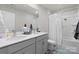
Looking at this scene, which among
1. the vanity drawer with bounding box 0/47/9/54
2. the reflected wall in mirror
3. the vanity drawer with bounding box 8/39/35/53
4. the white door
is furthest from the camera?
the white door

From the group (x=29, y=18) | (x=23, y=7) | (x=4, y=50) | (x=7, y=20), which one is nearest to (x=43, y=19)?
(x=29, y=18)

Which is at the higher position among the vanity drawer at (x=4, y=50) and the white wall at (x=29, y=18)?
the white wall at (x=29, y=18)

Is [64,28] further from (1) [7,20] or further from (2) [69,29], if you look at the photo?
(1) [7,20]

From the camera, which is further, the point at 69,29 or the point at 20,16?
the point at 69,29

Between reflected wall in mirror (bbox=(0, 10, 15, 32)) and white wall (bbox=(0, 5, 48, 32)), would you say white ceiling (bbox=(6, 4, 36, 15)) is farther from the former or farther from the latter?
reflected wall in mirror (bbox=(0, 10, 15, 32))

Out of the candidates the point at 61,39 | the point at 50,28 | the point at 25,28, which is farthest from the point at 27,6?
the point at 61,39

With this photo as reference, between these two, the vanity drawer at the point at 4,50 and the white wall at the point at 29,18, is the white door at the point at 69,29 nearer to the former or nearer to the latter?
the white wall at the point at 29,18

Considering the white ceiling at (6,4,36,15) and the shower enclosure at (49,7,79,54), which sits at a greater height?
the white ceiling at (6,4,36,15)

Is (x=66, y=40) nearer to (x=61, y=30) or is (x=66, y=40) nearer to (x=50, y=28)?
(x=61, y=30)

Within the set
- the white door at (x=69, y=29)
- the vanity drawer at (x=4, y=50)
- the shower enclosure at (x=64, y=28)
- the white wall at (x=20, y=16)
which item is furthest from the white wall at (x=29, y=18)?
the vanity drawer at (x=4, y=50)

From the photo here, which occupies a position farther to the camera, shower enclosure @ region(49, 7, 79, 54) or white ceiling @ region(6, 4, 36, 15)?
shower enclosure @ region(49, 7, 79, 54)

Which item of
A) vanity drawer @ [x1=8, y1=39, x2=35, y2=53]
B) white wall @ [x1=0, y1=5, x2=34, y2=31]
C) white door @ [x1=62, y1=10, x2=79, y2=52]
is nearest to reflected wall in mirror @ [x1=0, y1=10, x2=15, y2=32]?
white wall @ [x1=0, y1=5, x2=34, y2=31]

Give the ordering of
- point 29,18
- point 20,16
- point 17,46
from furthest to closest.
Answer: point 29,18
point 20,16
point 17,46

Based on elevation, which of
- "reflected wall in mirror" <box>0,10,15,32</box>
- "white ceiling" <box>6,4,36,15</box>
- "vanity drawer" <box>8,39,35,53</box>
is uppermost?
"white ceiling" <box>6,4,36,15</box>
